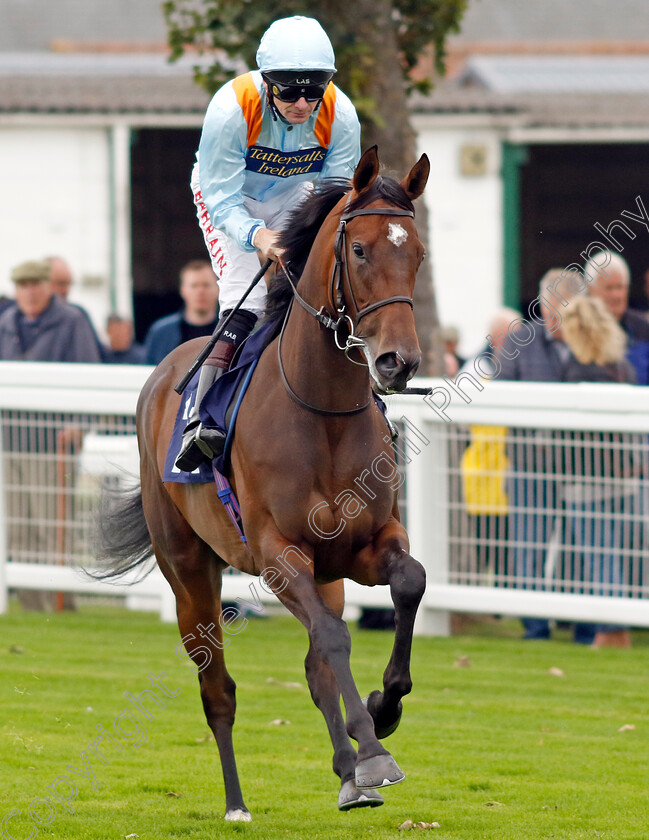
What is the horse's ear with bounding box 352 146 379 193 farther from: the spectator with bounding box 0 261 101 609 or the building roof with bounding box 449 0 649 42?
the building roof with bounding box 449 0 649 42

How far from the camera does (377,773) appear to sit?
372cm

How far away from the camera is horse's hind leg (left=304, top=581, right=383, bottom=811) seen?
376 centimetres

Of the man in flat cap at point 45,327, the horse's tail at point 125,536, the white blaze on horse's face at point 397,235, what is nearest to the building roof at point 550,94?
the man in flat cap at point 45,327

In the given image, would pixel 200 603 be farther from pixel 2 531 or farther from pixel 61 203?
pixel 61 203

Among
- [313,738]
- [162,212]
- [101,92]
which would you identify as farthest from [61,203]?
[313,738]

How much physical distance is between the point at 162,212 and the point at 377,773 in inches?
635

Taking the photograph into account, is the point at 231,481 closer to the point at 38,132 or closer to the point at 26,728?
the point at 26,728

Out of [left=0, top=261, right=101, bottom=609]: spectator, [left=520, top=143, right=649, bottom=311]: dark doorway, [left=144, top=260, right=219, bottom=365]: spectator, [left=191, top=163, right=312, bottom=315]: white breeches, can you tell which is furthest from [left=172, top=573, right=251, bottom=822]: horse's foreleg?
[left=520, top=143, right=649, bottom=311]: dark doorway

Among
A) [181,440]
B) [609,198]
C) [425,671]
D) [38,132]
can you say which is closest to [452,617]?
[425,671]

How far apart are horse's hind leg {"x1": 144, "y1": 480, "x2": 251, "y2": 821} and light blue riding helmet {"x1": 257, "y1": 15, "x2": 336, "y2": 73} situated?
1.76m

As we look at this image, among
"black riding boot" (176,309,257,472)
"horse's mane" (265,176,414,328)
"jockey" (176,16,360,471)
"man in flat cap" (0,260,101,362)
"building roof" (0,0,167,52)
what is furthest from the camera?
"building roof" (0,0,167,52)

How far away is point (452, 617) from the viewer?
8.22 metres

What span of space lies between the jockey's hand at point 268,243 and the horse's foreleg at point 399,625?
39.0 inches

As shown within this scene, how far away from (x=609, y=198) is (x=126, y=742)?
15770mm
